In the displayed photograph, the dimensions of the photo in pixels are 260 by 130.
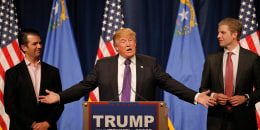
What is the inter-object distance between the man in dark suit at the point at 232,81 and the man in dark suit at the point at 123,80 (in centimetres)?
51

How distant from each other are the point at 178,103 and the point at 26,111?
8.08 feet

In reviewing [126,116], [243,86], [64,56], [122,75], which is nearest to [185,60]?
[243,86]

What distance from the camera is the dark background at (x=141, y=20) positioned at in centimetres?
488

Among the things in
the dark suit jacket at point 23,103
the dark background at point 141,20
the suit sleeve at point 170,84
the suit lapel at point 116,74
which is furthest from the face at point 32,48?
the dark background at point 141,20

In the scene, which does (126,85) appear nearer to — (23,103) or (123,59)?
(123,59)

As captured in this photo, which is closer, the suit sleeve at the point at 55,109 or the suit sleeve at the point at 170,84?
the suit sleeve at the point at 170,84

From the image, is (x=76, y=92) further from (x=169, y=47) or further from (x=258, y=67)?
(x=169, y=47)

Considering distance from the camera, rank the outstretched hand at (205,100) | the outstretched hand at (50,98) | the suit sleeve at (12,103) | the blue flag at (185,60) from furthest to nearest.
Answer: the blue flag at (185,60)
the suit sleeve at (12,103)
the outstretched hand at (50,98)
the outstretched hand at (205,100)

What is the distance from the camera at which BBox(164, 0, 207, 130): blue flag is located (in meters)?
4.58

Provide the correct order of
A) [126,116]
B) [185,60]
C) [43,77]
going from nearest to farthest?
[126,116], [43,77], [185,60]

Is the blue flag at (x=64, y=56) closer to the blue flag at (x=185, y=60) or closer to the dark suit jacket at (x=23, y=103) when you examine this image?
the blue flag at (x=185, y=60)

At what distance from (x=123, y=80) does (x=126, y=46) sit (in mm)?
305

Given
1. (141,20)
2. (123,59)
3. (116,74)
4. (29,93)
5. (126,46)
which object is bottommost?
(29,93)

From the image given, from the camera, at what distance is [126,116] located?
2.01m
